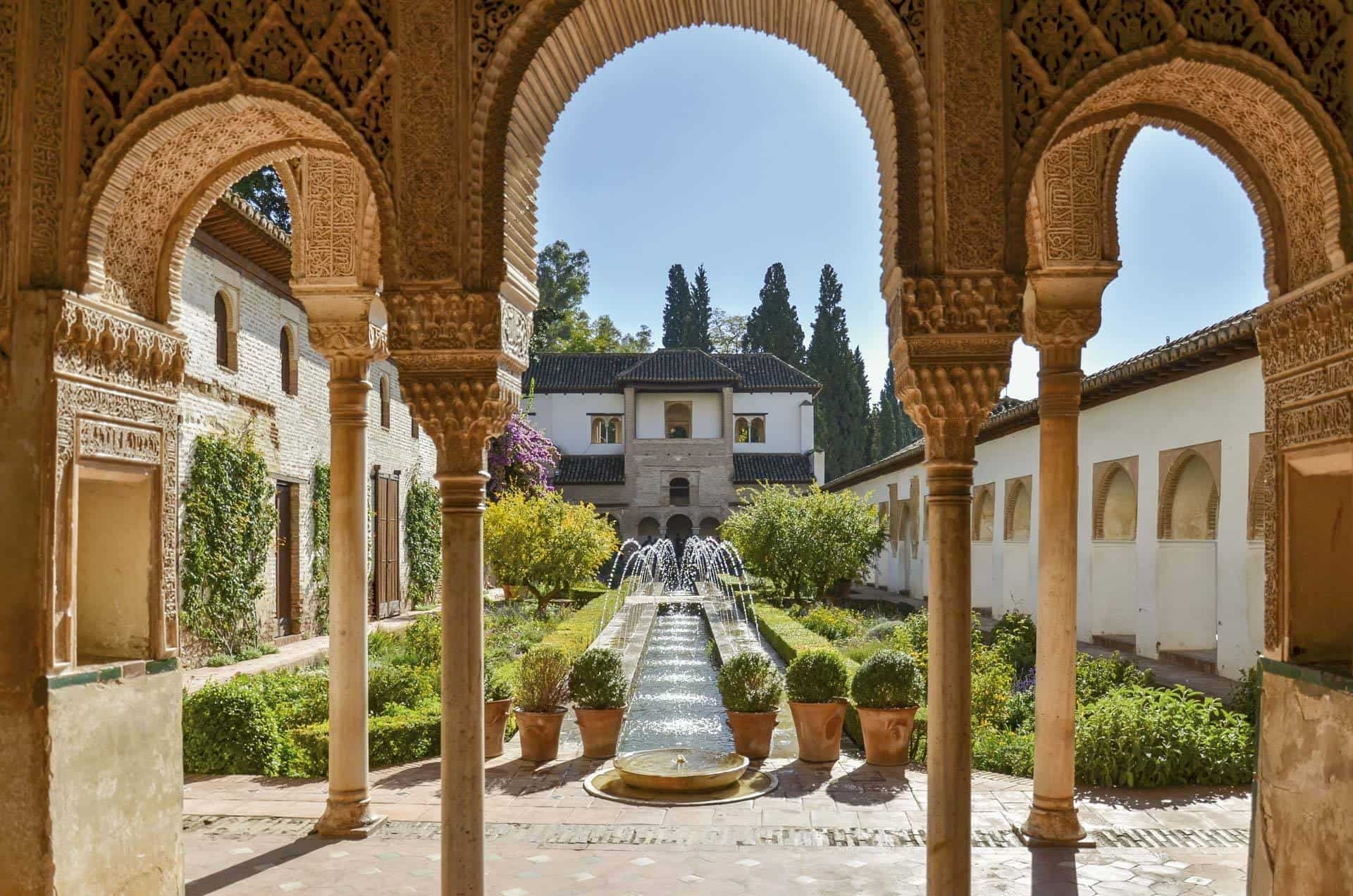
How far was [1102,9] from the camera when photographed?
4703 mm

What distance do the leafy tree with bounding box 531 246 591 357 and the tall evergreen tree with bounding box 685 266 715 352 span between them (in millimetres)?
6434

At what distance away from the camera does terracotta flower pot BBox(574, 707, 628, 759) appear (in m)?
9.10

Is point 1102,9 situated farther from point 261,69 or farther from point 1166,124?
point 261,69

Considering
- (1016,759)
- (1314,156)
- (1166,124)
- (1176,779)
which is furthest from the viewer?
(1016,759)

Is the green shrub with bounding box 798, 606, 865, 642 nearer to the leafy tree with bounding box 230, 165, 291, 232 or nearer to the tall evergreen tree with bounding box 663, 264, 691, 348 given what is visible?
the leafy tree with bounding box 230, 165, 291, 232

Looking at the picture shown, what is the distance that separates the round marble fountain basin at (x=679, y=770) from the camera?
7.78 meters

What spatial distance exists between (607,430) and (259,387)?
2870cm

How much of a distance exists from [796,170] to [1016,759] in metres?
9.01

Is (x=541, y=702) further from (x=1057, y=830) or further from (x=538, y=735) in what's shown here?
(x=1057, y=830)

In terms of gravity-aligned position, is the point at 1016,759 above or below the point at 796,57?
Result: below

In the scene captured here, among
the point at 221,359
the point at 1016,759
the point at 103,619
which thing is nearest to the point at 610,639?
the point at 221,359

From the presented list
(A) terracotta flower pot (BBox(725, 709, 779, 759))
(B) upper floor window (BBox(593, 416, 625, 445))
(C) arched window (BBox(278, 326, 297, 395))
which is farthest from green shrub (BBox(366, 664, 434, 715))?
(B) upper floor window (BBox(593, 416, 625, 445))

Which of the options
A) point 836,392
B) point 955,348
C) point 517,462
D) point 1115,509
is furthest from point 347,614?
point 836,392

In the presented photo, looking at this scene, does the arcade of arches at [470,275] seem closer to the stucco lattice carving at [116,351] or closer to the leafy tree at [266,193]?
the stucco lattice carving at [116,351]
